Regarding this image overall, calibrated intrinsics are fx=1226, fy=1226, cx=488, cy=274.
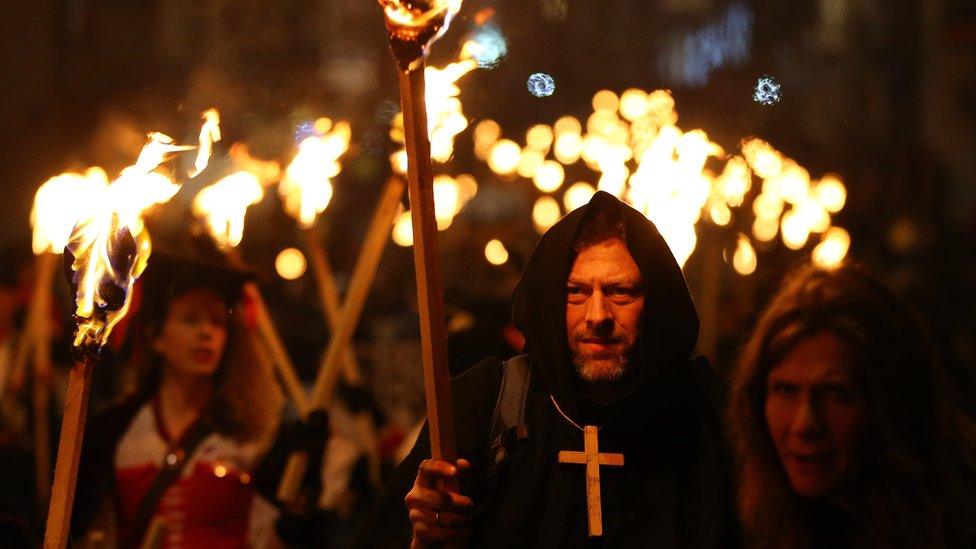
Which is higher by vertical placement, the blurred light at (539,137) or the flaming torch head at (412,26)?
the blurred light at (539,137)

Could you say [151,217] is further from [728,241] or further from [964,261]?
[964,261]

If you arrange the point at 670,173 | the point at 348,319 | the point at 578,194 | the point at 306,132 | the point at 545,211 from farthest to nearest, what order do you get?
the point at 545,211
the point at 578,194
the point at 670,173
the point at 306,132
the point at 348,319

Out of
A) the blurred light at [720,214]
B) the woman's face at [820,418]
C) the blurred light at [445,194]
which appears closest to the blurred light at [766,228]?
the blurred light at [720,214]

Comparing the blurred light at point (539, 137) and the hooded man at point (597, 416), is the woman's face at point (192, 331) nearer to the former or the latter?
the hooded man at point (597, 416)

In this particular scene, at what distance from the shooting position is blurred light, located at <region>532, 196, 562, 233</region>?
51.1 ft

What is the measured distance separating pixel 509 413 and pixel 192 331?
2.09m

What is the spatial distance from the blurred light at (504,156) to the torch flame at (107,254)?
1161cm

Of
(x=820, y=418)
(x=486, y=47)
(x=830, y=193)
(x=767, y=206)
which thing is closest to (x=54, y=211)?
(x=486, y=47)

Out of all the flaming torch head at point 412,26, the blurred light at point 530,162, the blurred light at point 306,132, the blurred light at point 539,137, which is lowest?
the flaming torch head at point 412,26

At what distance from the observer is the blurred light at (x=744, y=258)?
Answer: 10.6m

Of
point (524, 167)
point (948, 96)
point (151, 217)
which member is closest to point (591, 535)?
point (151, 217)

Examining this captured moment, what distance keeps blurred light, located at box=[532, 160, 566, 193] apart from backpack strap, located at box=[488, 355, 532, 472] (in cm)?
1165

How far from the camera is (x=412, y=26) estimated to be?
2971 mm

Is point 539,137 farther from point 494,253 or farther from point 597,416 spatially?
point 597,416
